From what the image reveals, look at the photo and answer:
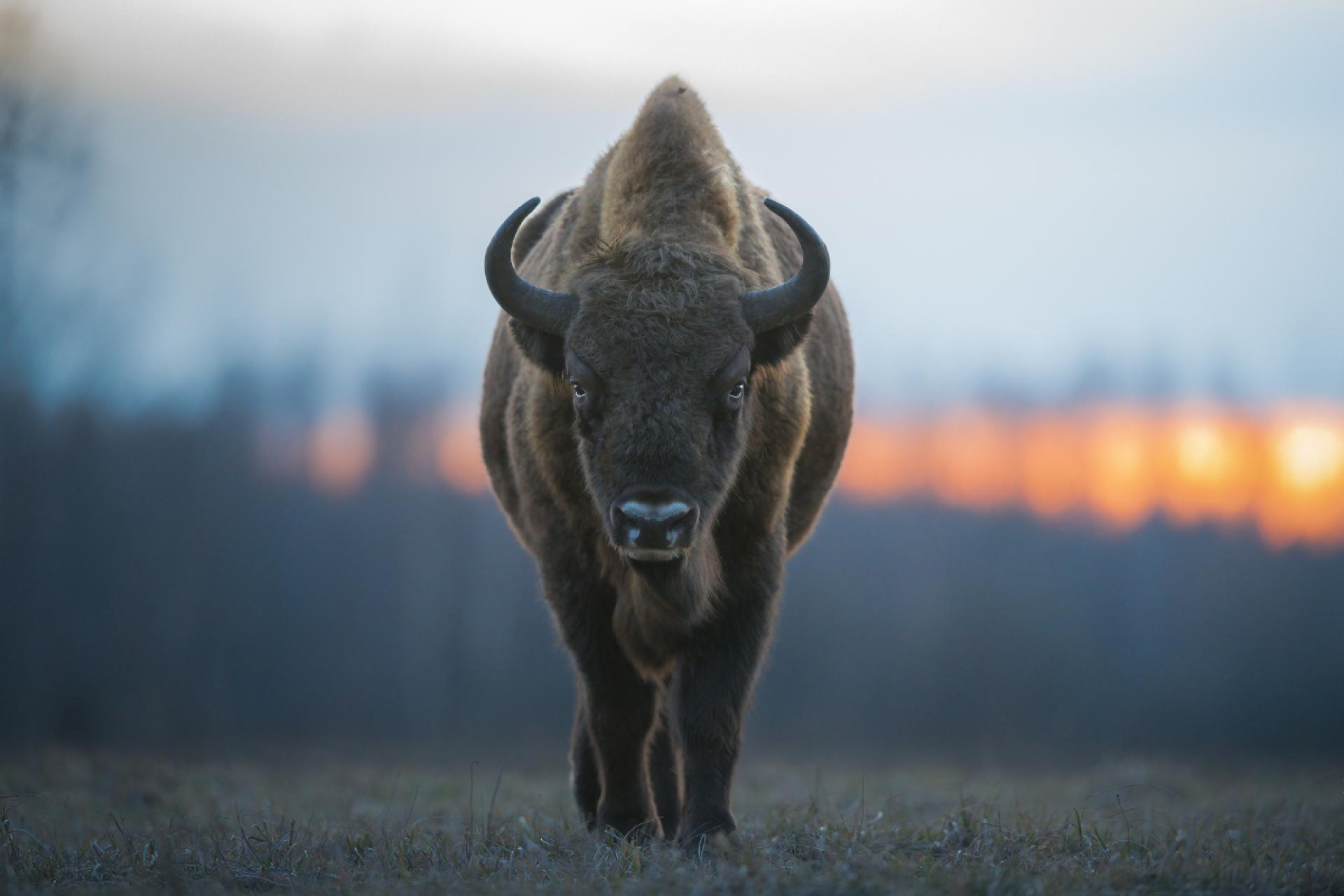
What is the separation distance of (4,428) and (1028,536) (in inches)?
1468

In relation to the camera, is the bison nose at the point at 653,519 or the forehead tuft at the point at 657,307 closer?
the bison nose at the point at 653,519

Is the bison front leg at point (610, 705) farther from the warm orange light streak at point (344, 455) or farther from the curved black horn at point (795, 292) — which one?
the warm orange light streak at point (344, 455)

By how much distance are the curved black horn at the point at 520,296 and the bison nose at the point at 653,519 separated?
3.76 ft

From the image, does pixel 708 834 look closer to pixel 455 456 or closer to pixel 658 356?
pixel 658 356

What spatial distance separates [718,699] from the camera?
20.0ft

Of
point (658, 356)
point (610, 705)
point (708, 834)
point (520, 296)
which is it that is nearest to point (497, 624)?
point (610, 705)

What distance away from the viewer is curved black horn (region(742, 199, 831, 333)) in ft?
19.7

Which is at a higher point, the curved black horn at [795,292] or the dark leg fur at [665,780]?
the curved black horn at [795,292]

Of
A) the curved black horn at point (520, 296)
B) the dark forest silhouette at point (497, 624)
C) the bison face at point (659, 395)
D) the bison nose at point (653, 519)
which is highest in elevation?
the curved black horn at point (520, 296)

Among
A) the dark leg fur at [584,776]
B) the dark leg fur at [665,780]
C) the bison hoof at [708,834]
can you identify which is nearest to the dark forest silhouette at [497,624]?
the dark leg fur at [665,780]

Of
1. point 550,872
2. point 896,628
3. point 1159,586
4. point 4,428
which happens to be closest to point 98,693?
point 4,428

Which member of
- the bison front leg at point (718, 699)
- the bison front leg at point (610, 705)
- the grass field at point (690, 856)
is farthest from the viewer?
the bison front leg at point (610, 705)

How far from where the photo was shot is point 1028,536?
47.9m

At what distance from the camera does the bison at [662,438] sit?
5.63 meters
